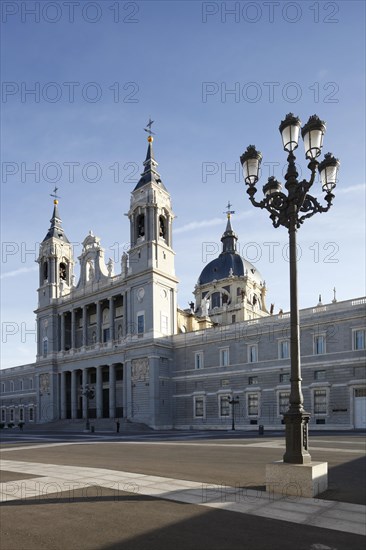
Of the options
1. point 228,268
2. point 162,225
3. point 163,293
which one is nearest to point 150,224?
point 162,225

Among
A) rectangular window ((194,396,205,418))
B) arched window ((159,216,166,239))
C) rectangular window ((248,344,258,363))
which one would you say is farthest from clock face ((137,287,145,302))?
A: rectangular window ((248,344,258,363))

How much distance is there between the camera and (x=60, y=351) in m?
76.0

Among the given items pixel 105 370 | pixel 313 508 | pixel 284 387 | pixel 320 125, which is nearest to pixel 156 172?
pixel 105 370

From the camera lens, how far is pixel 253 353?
181ft

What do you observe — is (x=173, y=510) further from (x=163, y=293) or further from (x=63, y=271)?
(x=63, y=271)

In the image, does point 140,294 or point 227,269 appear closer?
point 140,294

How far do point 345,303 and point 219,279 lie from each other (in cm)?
5582

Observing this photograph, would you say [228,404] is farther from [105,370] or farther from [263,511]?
[263,511]

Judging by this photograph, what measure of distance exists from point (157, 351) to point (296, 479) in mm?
50186

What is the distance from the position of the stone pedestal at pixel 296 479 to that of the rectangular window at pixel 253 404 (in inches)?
1717

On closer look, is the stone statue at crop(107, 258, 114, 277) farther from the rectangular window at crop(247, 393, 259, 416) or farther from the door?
the door

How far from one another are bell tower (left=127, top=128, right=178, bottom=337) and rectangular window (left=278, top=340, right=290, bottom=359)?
611 inches

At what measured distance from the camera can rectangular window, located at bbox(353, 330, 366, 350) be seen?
46.5 meters

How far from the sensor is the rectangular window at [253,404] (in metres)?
54.0
